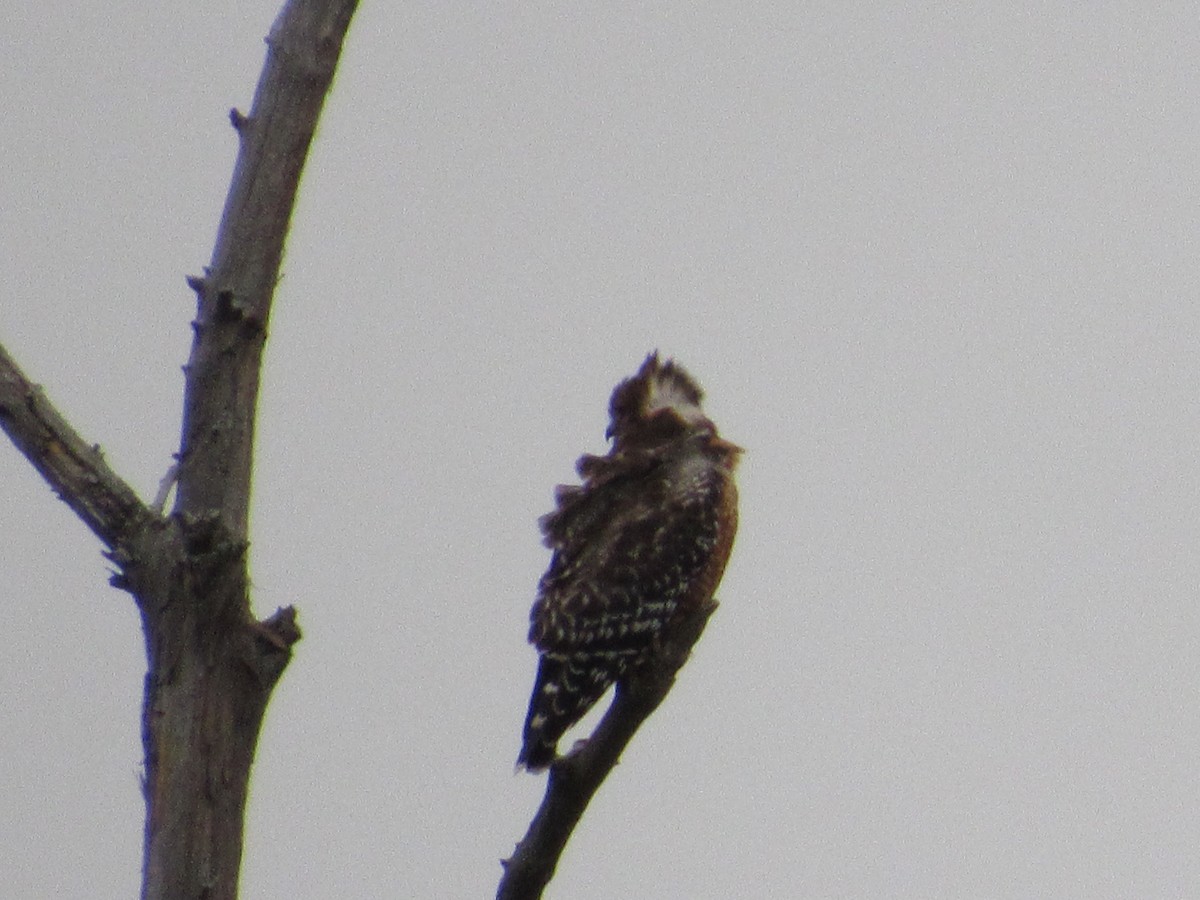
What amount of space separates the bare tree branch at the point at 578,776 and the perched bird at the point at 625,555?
2.14m

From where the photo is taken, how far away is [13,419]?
4.86m

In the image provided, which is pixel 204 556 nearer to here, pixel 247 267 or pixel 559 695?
pixel 247 267

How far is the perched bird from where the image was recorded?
26.1 feet

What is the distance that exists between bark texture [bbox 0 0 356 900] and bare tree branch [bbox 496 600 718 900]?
0.98m

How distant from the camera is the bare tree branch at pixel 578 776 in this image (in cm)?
525

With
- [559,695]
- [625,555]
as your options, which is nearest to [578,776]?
[559,695]

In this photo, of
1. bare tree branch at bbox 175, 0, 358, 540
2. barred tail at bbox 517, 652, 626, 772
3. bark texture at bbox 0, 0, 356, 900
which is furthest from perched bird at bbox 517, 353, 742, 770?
bare tree branch at bbox 175, 0, 358, 540

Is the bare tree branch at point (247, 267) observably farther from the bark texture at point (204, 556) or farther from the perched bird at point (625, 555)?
the perched bird at point (625, 555)

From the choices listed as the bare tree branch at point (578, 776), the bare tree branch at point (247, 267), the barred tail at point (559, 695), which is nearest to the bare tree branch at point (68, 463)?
the bare tree branch at point (247, 267)

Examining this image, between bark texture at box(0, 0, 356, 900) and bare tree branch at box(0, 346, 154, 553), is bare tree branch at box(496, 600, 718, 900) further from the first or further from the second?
bare tree branch at box(0, 346, 154, 553)

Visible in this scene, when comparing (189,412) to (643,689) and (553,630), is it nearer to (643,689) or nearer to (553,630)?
(643,689)

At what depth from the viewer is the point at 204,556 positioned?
4.78 meters

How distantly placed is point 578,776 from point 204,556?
4.74 feet

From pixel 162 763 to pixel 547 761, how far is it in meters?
3.00
